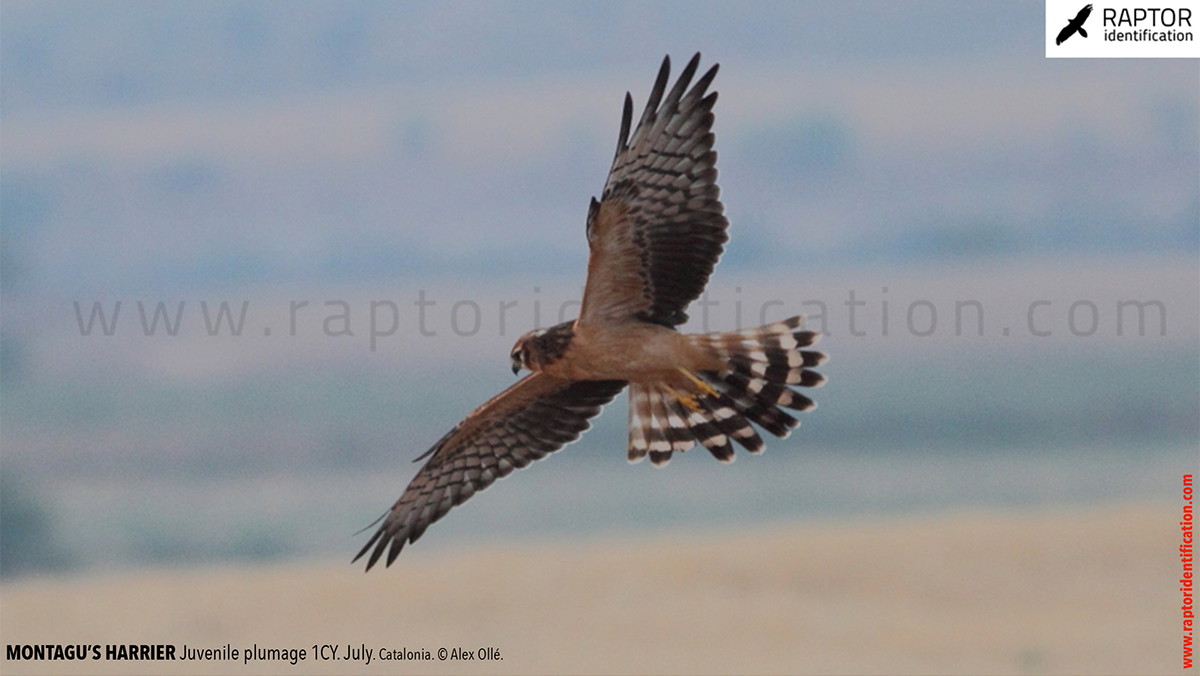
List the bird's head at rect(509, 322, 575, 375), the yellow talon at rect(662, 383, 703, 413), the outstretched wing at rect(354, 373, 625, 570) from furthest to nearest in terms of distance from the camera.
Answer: the outstretched wing at rect(354, 373, 625, 570) < the yellow talon at rect(662, 383, 703, 413) < the bird's head at rect(509, 322, 575, 375)

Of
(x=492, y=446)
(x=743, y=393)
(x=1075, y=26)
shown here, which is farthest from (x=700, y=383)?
(x=1075, y=26)

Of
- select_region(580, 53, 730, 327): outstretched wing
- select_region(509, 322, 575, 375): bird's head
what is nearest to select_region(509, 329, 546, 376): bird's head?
select_region(509, 322, 575, 375): bird's head

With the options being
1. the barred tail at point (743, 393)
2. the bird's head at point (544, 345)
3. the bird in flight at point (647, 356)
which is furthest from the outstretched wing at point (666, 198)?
the barred tail at point (743, 393)

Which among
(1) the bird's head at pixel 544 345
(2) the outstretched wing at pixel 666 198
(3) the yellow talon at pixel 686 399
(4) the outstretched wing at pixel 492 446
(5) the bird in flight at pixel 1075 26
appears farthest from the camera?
(5) the bird in flight at pixel 1075 26

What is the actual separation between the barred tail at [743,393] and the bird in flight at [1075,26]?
2.88 metres

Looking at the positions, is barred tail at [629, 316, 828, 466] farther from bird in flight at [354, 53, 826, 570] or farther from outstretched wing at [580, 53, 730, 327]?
outstretched wing at [580, 53, 730, 327]

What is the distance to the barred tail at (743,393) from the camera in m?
6.96

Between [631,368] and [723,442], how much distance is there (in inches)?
28.7

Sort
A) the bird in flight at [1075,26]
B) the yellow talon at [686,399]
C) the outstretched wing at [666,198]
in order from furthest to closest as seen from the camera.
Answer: the bird in flight at [1075,26] < the yellow talon at [686,399] < the outstretched wing at [666,198]

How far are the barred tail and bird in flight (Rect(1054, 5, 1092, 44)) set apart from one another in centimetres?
288

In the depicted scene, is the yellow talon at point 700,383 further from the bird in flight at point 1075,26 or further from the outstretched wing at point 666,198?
the bird in flight at point 1075,26

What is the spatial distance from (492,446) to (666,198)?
179cm

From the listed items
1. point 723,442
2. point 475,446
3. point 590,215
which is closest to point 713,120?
point 590,215

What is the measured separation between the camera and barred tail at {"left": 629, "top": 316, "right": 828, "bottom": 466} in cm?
696
